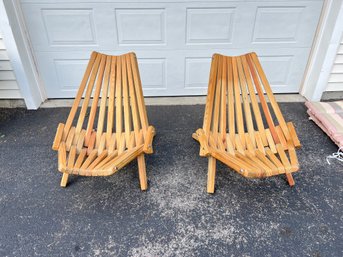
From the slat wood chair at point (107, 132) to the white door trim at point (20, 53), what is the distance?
3.61 ft

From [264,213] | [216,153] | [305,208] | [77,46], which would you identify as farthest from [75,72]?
[305,208]

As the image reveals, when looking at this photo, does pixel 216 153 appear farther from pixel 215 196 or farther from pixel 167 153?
pixel 167 153

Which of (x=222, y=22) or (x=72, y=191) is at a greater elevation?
(x=222, y=22)

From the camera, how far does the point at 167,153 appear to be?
241cm

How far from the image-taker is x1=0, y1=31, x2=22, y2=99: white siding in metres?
2.71

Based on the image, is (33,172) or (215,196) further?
(33,172)

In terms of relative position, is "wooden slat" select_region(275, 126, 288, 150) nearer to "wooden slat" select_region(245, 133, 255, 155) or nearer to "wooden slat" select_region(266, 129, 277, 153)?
"wooden slat" select_region(266, 129, 277, 153)

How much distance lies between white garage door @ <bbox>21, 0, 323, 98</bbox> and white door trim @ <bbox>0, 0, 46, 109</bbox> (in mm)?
81

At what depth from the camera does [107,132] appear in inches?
84.3

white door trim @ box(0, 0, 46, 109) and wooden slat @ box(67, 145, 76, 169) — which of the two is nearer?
wooden slat @ box(67, 145, 76, 169)

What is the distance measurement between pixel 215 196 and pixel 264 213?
1.17 feet

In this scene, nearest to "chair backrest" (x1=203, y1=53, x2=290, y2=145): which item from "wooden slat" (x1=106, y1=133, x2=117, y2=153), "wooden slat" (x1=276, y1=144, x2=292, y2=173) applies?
"wooden slat" (x1=276, y1=144, x2=292, y2=173)

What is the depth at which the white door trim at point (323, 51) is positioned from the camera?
8.85ft

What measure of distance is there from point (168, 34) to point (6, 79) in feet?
Result: 6.12
